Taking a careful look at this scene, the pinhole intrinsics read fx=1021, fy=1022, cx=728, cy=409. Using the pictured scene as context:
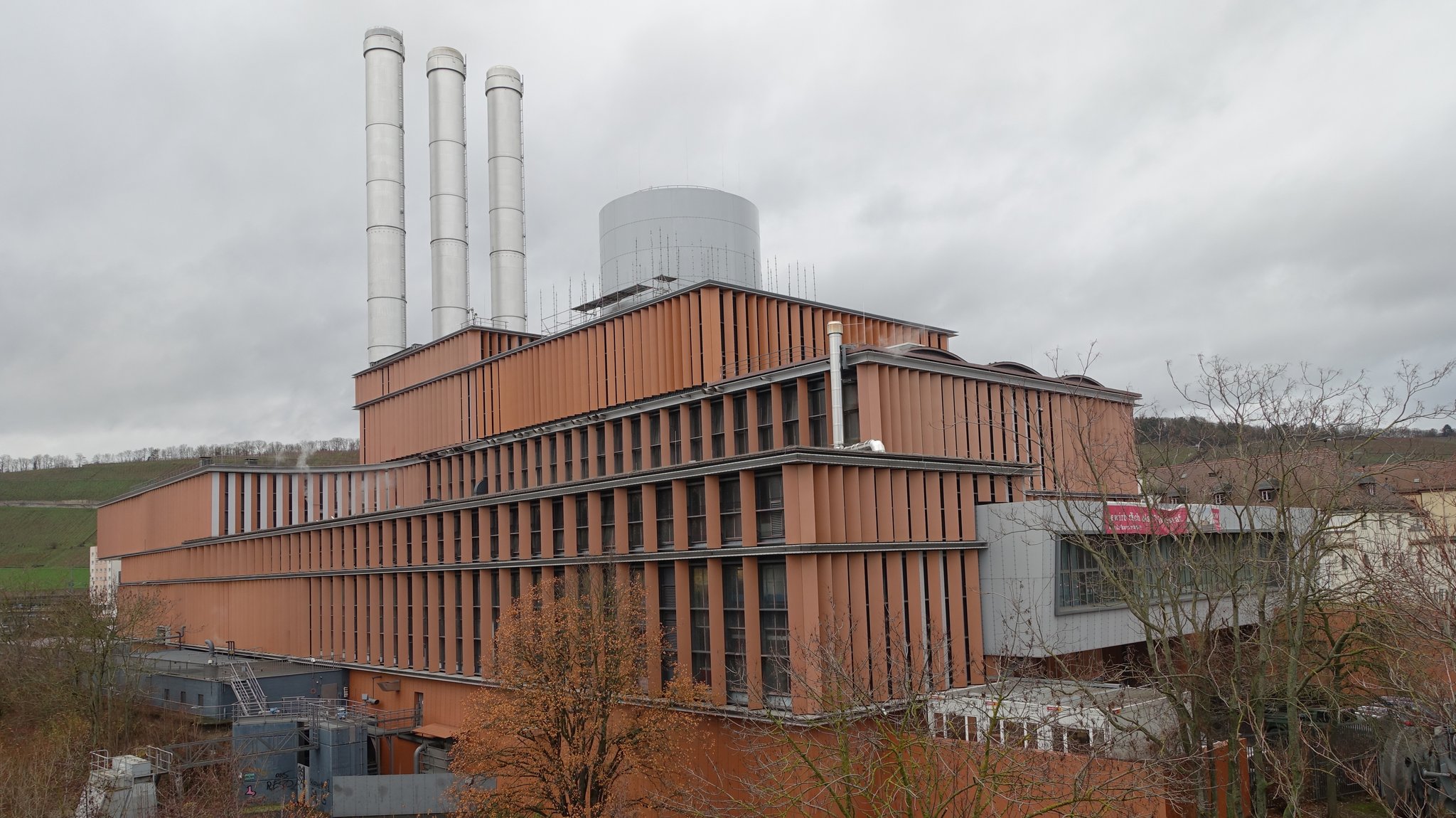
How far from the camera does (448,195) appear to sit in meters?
79.2

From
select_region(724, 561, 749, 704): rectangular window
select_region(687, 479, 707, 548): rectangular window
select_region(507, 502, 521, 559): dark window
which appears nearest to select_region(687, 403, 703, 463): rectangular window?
select_region(507, 502, 521, 559): dark window

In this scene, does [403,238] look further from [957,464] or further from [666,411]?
[957,464]

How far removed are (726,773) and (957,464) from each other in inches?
500

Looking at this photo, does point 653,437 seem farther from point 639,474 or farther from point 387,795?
point 387,795

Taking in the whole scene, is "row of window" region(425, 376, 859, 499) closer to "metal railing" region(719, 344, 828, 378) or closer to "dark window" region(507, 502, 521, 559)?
"metal railing" region(719, 344, 828, 378)

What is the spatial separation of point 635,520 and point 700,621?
4848 millimetres

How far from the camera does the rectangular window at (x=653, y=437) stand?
4669cm

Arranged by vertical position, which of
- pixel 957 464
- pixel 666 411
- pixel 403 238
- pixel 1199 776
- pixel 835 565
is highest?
pixel 403 238

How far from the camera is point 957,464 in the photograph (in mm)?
34844

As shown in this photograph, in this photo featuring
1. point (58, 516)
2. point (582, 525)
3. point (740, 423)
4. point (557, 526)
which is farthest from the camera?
point (58, 516)

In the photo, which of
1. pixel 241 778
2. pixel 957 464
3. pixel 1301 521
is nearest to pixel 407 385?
pixel 241 778

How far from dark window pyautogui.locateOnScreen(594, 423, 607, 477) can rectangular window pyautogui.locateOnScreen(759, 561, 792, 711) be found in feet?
64.4

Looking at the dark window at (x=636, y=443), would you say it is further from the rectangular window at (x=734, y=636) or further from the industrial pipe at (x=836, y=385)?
the rectangular window at (x=734, y=636)

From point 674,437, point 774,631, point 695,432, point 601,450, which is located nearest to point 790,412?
point 695,432
